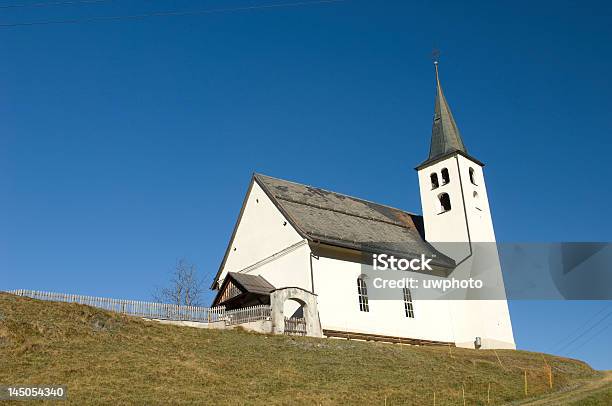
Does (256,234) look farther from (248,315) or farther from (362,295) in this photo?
(248,315)

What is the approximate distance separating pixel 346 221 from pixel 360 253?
328cm

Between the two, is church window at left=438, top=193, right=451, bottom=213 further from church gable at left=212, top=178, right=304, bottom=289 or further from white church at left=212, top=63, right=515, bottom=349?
church gable at left=212, top=178, right=304, bottom=289

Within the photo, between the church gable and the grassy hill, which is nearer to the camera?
the grassy hill

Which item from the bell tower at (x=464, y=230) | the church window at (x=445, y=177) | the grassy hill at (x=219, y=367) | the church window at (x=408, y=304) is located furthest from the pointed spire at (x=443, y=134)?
the grassy hill at (x=219, y=367)

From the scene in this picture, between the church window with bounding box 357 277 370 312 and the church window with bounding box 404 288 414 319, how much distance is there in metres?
2.76

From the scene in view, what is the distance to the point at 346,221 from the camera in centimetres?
3506

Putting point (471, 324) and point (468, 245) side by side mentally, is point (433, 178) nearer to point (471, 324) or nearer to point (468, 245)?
point (468, 245)

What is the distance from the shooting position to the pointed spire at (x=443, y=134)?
135ft

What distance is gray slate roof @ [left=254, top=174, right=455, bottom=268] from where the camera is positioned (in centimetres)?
3212

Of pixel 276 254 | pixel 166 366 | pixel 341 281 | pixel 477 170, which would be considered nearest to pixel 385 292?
pixel 341 281

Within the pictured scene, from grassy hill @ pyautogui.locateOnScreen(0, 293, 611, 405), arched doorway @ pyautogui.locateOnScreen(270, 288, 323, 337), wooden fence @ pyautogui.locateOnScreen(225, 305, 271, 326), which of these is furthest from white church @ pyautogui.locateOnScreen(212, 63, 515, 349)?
grassy hill @ pyautogui.locateOnScreen(0, 293, 611, 405)

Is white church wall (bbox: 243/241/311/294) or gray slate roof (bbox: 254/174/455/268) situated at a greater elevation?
gray slate roof (bbox: 254/174/455/268)

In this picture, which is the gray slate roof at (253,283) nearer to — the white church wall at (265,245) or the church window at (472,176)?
the white church wall at (265,245)

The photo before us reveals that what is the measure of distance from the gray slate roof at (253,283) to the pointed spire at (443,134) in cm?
1615
